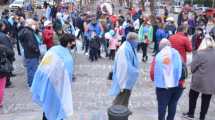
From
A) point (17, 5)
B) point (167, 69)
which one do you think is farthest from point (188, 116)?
point (17, 5)

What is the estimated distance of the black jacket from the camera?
13648 millimetres

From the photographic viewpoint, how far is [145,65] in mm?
19375

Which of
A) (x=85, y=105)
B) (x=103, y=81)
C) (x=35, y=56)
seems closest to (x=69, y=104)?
(x=85, y=105)

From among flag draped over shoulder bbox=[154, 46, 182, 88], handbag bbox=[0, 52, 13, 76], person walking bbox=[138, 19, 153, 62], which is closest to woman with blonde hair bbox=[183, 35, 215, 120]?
flag draped over shoulder bbox=[154, 46, 182, 88]

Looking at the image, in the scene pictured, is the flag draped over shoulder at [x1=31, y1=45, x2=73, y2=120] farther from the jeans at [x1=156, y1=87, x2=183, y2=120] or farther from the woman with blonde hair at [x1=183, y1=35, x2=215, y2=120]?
the woman with blonde hair at [x1=183, y1=35, x2=215, y2=120]

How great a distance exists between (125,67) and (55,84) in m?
1.71

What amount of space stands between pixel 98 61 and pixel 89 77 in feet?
13.8

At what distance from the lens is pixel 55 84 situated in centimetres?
845

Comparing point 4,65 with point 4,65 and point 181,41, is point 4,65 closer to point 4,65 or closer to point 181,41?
point 4,65

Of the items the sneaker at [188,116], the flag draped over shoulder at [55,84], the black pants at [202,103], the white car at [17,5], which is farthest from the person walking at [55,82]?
the white car at [17,5]

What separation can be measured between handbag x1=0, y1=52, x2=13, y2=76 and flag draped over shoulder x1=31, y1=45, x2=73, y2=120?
3.00 meters

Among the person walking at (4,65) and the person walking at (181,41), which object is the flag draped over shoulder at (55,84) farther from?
the person walking at (181,41)

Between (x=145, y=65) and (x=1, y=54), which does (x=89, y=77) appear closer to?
(x=145, y=65)

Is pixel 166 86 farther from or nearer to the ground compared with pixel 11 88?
farther from the ground
